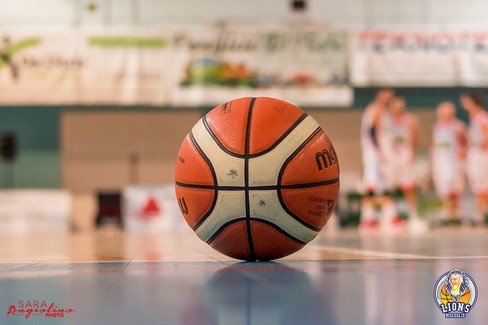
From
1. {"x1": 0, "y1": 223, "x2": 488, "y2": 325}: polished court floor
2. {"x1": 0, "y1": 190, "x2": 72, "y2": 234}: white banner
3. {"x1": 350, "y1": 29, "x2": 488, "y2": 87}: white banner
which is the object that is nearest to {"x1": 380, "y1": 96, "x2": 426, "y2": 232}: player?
{"x1": 350, "y1": 29, "x2": 488, "y2": 87}: white banner

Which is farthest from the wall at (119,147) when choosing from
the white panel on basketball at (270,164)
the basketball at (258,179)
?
the white panel on basketball at (270,164)

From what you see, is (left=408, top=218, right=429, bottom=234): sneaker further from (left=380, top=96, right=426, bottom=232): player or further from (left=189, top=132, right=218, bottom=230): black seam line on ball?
(left=189, top=132, right=218, bottom=230): black seam line on ball

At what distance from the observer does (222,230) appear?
7.67ft

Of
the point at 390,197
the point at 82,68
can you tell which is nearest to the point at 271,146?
the point at 390,197

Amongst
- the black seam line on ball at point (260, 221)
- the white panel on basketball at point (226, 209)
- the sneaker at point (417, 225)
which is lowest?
the sneaker at point (417, 225)

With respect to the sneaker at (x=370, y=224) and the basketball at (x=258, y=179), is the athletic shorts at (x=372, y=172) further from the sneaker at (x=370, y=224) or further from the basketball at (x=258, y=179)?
the basketball at (x=258, y=179)

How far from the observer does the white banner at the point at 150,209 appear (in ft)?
33.2

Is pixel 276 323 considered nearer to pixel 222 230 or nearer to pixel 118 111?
pixel 222 230

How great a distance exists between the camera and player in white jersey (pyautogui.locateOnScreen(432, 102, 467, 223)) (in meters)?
9.85

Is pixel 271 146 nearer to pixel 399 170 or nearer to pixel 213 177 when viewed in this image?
pixel 213 177

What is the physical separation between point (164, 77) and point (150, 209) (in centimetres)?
203

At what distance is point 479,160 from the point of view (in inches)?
390

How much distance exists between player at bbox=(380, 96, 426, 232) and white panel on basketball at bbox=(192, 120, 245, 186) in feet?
24.4

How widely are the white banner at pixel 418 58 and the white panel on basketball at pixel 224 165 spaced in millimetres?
7357
